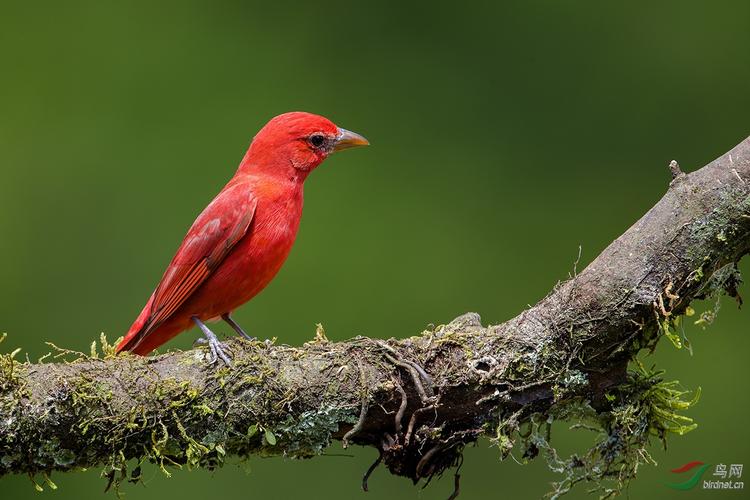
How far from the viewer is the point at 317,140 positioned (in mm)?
4809

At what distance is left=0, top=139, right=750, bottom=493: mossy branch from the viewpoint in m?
3.00

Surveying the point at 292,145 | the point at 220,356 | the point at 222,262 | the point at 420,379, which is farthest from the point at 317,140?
the point at 420,379

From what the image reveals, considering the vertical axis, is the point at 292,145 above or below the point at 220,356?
above

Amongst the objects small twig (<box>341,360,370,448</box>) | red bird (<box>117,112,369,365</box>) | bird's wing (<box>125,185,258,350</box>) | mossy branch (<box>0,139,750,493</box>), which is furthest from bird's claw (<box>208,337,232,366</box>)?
bird's wing (<box>125,185,258,350</box>)

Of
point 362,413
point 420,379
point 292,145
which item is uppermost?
point 292,145

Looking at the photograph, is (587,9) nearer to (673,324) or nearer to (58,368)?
(673,324)

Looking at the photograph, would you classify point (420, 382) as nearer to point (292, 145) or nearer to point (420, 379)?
point (420, 379)

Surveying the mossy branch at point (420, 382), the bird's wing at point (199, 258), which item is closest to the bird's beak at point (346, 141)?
the bird's wing at point (199, 258)

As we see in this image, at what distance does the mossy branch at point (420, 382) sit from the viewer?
9.84 ft

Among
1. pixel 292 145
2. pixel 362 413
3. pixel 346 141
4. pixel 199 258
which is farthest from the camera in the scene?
pixel 346 141

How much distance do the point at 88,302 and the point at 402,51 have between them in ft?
8.84

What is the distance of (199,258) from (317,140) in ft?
2.82

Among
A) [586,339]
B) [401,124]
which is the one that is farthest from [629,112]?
[586,339]

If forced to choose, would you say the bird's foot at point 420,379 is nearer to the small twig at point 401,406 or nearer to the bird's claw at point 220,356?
the small twig at point 401,406
